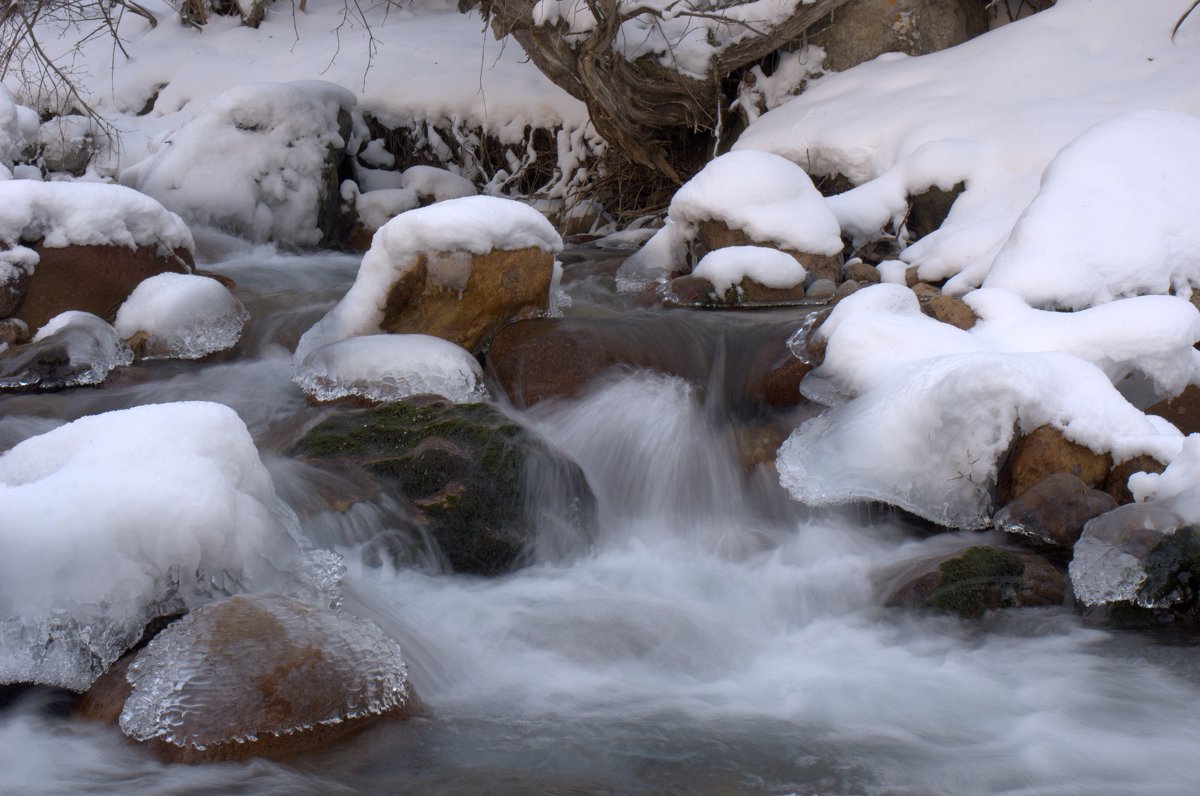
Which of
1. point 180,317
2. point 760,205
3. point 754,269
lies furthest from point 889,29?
point 180,317

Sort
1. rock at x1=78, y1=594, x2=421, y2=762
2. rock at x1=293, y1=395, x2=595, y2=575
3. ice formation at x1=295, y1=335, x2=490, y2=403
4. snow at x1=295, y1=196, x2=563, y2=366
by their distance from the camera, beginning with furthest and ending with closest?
snow at x1=295, y1=196, x2=563, y2=366
ice formation at x1=295, y1=335, x2=490, y2=403
rock at x1=293, y1=395, x2=595, y2=575
rock at x1=78, y1=594, x2=421, y2=762

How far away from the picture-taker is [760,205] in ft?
19.6

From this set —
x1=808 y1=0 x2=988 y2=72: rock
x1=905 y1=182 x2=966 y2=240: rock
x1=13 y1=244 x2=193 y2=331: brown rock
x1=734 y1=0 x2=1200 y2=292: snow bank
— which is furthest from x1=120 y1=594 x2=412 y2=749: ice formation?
x1=808 y1=0 x2=988 y2=72: rock

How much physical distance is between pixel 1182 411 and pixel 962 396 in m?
1.04

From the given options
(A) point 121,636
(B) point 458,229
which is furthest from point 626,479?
(A) point 121,636

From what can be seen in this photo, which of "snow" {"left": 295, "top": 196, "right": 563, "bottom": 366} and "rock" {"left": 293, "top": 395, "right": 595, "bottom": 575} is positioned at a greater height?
"snow" {"left": 295, "top": 196, "right": 563, "bottom": 366}

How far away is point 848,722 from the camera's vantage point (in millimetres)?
2865

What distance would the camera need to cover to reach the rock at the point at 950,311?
4.73 m

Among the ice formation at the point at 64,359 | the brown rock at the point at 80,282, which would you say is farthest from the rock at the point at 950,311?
the brown rock at the point at 80,282

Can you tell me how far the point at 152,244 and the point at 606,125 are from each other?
3.28 meters

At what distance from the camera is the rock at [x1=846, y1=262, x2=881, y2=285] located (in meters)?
5.93

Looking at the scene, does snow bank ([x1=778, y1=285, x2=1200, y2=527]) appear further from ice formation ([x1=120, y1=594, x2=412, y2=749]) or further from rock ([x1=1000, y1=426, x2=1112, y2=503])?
ice formation ([x1=120, y1=594, x2=412, y2=749])

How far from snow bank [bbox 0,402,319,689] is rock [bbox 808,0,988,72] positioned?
18.6 ft

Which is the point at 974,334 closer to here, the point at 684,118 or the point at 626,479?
the point at 626,479
